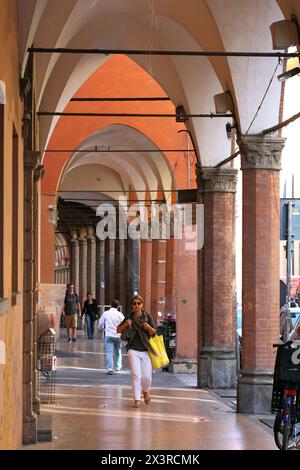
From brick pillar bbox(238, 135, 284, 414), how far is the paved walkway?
0.71 metres

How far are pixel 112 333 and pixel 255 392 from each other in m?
6.69

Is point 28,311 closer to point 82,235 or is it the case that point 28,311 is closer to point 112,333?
point 112,333

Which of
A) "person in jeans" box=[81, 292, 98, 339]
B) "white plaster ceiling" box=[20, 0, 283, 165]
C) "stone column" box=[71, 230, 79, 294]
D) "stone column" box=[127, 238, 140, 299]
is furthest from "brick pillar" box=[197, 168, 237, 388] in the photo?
"stone column" box=[71, 230, 79, 294]

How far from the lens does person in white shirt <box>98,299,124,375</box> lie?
19.5 metres

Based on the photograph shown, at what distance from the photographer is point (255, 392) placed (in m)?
13.3

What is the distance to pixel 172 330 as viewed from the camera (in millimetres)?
22156

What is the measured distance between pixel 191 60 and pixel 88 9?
2581 millimetres

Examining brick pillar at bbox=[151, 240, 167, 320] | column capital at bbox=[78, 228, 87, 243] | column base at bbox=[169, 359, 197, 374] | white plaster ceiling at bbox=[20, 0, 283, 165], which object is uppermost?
white plaster ceiling at bbox=[20, 0, 283, 165]

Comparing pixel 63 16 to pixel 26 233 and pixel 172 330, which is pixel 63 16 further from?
pixel 172 330

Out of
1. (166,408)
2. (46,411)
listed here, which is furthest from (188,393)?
(46,411)

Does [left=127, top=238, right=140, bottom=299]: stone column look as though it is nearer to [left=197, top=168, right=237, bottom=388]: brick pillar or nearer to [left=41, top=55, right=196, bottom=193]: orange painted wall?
[left=41, top=55, right=196, bottom=193]: orange painted wall

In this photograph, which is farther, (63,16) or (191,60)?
(191,60)

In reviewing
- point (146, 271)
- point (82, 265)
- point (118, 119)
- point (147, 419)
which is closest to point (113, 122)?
point (118, 119)

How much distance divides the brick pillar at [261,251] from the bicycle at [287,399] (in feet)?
12.1
